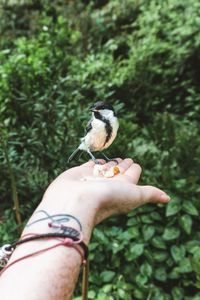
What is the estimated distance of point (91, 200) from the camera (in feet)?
6.48

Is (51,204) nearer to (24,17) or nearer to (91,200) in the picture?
(91,200)

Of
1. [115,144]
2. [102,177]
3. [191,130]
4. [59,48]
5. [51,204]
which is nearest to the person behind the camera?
[51,204]

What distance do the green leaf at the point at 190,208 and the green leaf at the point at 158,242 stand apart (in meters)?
0.25

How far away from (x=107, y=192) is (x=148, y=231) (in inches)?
58.4

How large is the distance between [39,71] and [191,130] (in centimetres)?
152

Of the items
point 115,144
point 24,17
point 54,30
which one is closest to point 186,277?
point 115,144

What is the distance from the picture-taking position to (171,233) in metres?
3.45

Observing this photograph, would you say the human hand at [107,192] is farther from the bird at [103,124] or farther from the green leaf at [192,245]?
the green leaf at [192,245]

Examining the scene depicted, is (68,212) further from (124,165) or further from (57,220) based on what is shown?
(124,165)

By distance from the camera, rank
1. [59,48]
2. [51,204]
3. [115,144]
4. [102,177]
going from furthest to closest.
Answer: [59,48]
[115,144]
[102,177]
[51,204]

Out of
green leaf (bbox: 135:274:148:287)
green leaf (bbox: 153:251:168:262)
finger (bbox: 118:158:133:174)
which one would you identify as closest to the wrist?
finger (bbox: 118:158:133:174)

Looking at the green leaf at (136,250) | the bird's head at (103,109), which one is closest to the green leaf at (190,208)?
the green leaf at (136,250)

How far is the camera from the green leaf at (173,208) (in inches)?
135

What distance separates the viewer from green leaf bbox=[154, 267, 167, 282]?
337 centimetres
